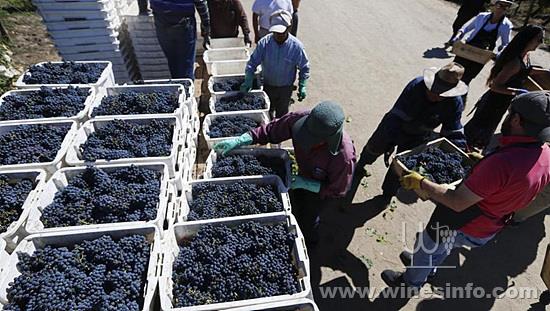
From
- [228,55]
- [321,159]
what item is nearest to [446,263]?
[321,159]

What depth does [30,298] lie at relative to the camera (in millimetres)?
1973

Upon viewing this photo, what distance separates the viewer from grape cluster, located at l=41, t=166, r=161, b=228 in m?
2.45

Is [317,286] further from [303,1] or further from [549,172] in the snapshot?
[303,1]

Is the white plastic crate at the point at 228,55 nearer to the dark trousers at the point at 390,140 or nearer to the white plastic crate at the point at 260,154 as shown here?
the dark trousers at the point at 390,140

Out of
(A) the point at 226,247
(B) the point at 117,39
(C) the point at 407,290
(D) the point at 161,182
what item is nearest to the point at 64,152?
(D) the point at 161,182

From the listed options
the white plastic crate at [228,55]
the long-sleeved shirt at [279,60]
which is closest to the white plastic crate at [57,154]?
the long-sleeved shirt at [279,60]

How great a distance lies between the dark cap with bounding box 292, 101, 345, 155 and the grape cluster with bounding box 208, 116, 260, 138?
1005mm

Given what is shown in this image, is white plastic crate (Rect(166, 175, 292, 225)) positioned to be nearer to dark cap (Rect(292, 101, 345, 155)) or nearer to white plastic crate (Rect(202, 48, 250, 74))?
dark cap (Rect(292, 101, 345, 155))

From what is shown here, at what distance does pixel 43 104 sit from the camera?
11.3 ft

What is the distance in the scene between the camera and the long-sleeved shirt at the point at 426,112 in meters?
3.51

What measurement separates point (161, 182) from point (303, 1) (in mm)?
10993

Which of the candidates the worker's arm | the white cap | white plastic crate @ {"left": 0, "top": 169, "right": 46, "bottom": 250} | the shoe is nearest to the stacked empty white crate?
the white cap

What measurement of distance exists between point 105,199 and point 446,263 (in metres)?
3.83

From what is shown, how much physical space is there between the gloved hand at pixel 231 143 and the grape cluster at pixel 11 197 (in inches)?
60.6
